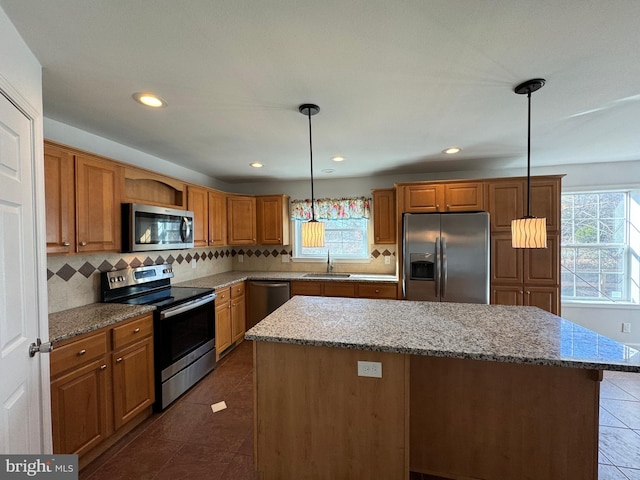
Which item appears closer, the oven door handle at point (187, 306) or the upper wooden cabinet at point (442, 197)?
the oven door handle at point (187, 306)

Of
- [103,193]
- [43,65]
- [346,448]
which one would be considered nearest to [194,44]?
[43,65]

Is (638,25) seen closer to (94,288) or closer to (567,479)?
(567,479)

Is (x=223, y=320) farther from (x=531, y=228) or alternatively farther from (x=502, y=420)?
(x=531, y=228)

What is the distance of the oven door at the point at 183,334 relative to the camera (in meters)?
2.27

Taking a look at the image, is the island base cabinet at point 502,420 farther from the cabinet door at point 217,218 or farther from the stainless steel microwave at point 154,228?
the cabinet door at point 217,218

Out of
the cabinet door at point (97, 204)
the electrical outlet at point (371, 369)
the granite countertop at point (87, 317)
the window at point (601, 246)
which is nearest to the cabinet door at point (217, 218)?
the cabinet door at point (97, 204)

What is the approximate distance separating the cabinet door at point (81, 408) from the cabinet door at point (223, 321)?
134 centimetres

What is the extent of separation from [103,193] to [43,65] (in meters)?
0.95

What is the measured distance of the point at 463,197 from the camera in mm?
3271

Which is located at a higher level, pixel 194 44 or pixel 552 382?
pixel 194 44

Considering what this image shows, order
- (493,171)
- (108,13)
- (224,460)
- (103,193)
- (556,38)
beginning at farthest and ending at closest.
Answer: (493,171) < (103,193) < (224,460) < (556,38) < (108,13)

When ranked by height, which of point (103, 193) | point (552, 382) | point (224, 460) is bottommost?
point (224, 460)

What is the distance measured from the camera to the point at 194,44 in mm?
1281

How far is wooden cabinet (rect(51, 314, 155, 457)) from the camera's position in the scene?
5.15 feet
